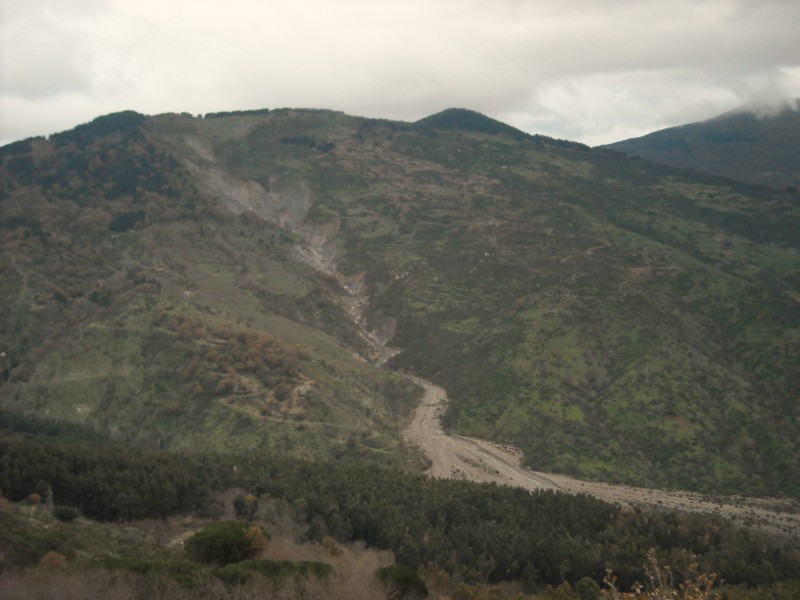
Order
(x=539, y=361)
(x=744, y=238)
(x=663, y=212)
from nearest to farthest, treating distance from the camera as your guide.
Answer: (x=539, y=361) < (x=744, y=238) < (x=663, y=212)

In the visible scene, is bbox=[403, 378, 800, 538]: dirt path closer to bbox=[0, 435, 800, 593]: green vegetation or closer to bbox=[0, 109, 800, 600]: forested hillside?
bbox=[0, 109, 800, 600]: forested hillside

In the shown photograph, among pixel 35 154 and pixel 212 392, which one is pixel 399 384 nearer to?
pixel 212 392

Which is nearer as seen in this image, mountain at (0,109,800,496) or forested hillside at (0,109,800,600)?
forested hillside at (0,109,800,600)

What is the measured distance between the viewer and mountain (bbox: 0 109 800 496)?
98062 mm

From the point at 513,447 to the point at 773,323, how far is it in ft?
185

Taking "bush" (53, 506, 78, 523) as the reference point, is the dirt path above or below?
below

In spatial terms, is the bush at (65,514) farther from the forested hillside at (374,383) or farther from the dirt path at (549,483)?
the dirt path at (549,483)

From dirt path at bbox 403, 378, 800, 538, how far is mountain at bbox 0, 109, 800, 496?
9.79 feet

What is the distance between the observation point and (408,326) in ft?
478

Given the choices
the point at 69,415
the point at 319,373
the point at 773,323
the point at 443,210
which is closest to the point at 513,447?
the point at 319,373

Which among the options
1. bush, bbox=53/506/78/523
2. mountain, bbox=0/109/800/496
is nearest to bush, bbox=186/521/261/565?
A: bush, bbox=53/506/78/523

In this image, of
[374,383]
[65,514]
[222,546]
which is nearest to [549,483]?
[374,383]

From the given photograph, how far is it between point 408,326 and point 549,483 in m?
59.2

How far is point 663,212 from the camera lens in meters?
189
